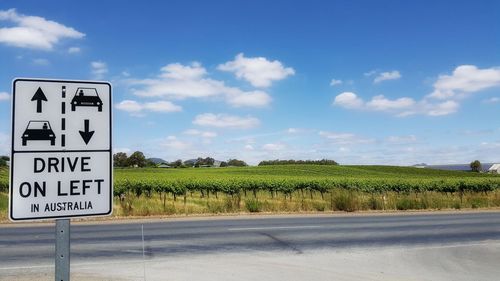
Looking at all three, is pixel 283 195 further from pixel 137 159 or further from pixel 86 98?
pixel 137 159

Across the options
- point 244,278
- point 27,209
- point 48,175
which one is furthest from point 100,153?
point 244,278

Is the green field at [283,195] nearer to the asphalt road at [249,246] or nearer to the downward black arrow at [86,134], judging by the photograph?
the asphalt road at [249,246]

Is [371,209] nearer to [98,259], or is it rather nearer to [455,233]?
[455,233]

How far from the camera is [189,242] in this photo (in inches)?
538

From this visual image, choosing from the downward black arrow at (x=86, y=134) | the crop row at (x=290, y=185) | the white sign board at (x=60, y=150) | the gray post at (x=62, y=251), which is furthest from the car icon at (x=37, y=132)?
the crop row at (x=290, y=185)

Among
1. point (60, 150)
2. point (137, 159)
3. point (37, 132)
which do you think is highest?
point (137, 159)

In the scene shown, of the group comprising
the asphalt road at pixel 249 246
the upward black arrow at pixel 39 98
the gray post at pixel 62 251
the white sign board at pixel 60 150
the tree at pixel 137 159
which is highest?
the tree at pixel 137 159

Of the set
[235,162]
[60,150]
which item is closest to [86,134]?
[60,150]

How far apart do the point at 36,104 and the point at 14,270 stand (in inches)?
334

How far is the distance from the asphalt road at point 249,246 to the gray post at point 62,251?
6.66 metres

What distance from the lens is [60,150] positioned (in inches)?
107

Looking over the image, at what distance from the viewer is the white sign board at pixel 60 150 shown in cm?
264

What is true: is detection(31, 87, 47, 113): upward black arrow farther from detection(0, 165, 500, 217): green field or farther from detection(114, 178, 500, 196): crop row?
detection(114, 178, 500, 196): crop row

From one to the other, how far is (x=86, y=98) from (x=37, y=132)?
34cm
